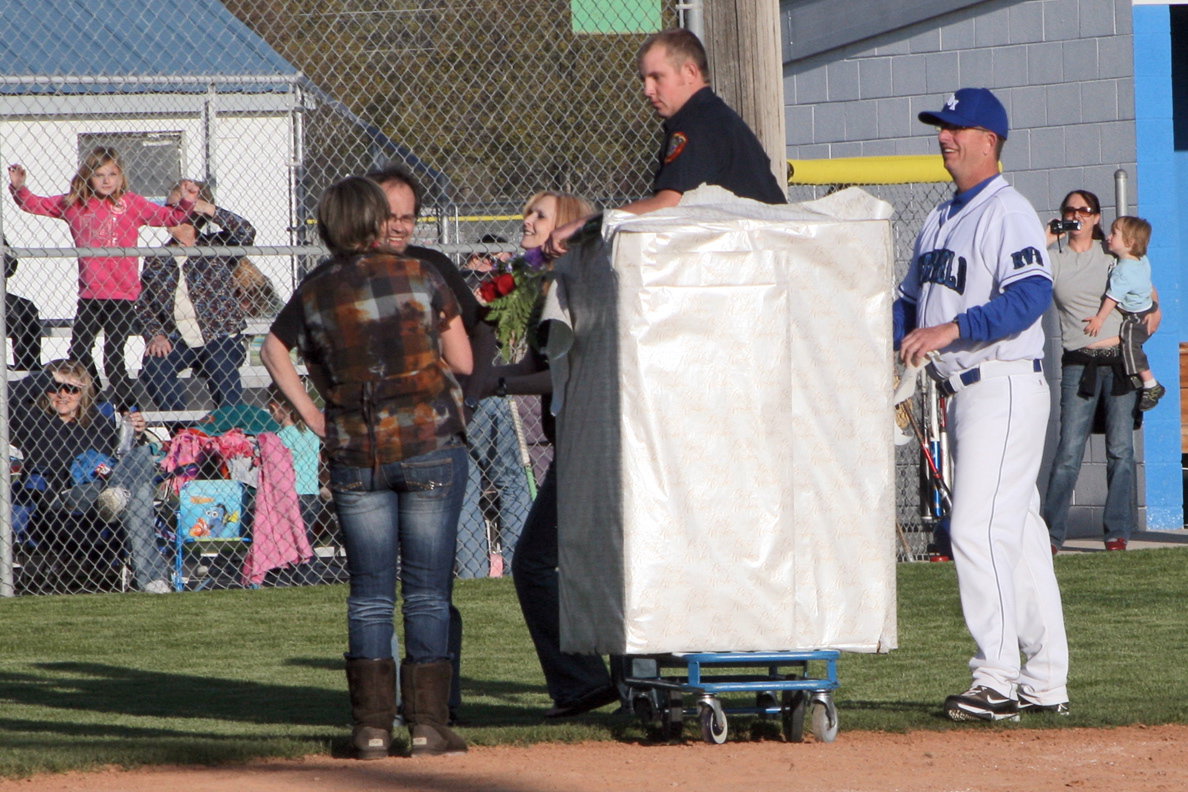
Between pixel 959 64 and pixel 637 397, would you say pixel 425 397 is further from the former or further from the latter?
pixel 959 64

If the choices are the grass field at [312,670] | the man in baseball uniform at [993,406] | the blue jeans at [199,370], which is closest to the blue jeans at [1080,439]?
the grass field at [312,670]

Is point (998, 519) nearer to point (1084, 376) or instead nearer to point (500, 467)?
point (500, 467)

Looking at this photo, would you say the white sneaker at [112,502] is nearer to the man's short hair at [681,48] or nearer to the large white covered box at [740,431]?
the man's short hair at [681,48]

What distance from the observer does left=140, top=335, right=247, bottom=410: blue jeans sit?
10.7m

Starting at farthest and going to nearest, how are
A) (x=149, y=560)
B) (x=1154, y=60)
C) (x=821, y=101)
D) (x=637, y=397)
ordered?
(x=821, y=101) < (x=1154, y=60) < (x=149, y=560) < (x=637, y=397)

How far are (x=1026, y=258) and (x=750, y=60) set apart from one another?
205cm

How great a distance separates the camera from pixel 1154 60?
12500 mm

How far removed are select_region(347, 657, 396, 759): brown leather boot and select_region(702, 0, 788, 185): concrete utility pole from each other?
3.17 metres

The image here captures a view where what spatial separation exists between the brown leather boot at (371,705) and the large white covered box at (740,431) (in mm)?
620

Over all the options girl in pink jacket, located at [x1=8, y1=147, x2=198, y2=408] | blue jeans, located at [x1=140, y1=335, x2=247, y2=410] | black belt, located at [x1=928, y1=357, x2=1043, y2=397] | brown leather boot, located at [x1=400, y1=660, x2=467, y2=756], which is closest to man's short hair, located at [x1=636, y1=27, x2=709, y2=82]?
black belt, located at [x1=928, y1=357, x2=1043, y2=397]

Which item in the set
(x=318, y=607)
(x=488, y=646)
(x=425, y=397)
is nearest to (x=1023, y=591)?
(x=425, y=397)

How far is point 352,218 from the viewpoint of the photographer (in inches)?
193

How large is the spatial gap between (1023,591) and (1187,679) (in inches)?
50.8

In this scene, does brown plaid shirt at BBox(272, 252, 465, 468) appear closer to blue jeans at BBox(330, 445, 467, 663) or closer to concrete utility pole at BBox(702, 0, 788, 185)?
blue jeans at BBox(330, 445, 467, 663)
